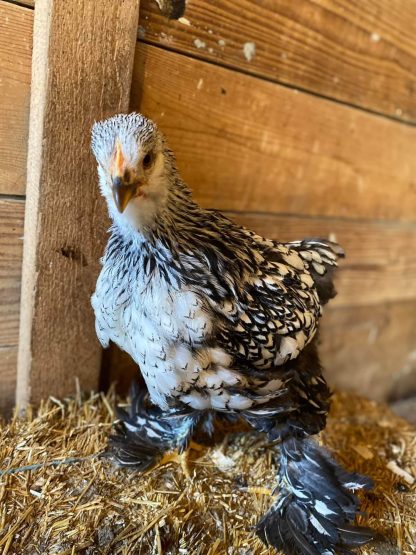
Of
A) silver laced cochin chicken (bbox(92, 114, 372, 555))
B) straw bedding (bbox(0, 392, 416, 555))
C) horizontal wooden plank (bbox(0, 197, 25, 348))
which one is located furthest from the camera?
horizontal wooden plank (bbox(0, 197, 25, 348))

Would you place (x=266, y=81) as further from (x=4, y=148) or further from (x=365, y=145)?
(x=4, y=148)

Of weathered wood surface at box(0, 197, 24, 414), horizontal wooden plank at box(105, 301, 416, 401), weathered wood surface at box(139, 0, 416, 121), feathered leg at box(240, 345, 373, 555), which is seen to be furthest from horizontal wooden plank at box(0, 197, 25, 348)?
horizontal wooden plank at box(105, 301, 416, 401)

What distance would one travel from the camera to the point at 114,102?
123cm

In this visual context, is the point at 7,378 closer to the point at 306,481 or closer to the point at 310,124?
the point at 306,481

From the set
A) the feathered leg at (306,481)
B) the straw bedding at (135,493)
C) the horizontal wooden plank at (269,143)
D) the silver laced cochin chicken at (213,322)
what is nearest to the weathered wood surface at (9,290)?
the straw bedding at (135,493)

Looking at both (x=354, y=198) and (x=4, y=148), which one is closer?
(x=4, y=148)

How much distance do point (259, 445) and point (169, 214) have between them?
0.88 m

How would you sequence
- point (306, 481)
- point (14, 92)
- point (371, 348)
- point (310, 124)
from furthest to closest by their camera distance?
point (371, 348), point (310, 124), point (306, 481), point (14, 92)

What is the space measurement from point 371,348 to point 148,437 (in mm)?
1482

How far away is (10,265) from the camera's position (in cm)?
132

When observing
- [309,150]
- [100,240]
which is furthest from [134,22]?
[309,150]

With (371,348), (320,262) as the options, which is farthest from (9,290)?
(371,348)

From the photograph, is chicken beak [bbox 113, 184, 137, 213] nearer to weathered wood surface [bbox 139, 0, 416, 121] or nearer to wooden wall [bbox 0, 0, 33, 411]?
wooden wall [bbox 0, 0, 33, 411]

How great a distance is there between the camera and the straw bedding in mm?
1109
